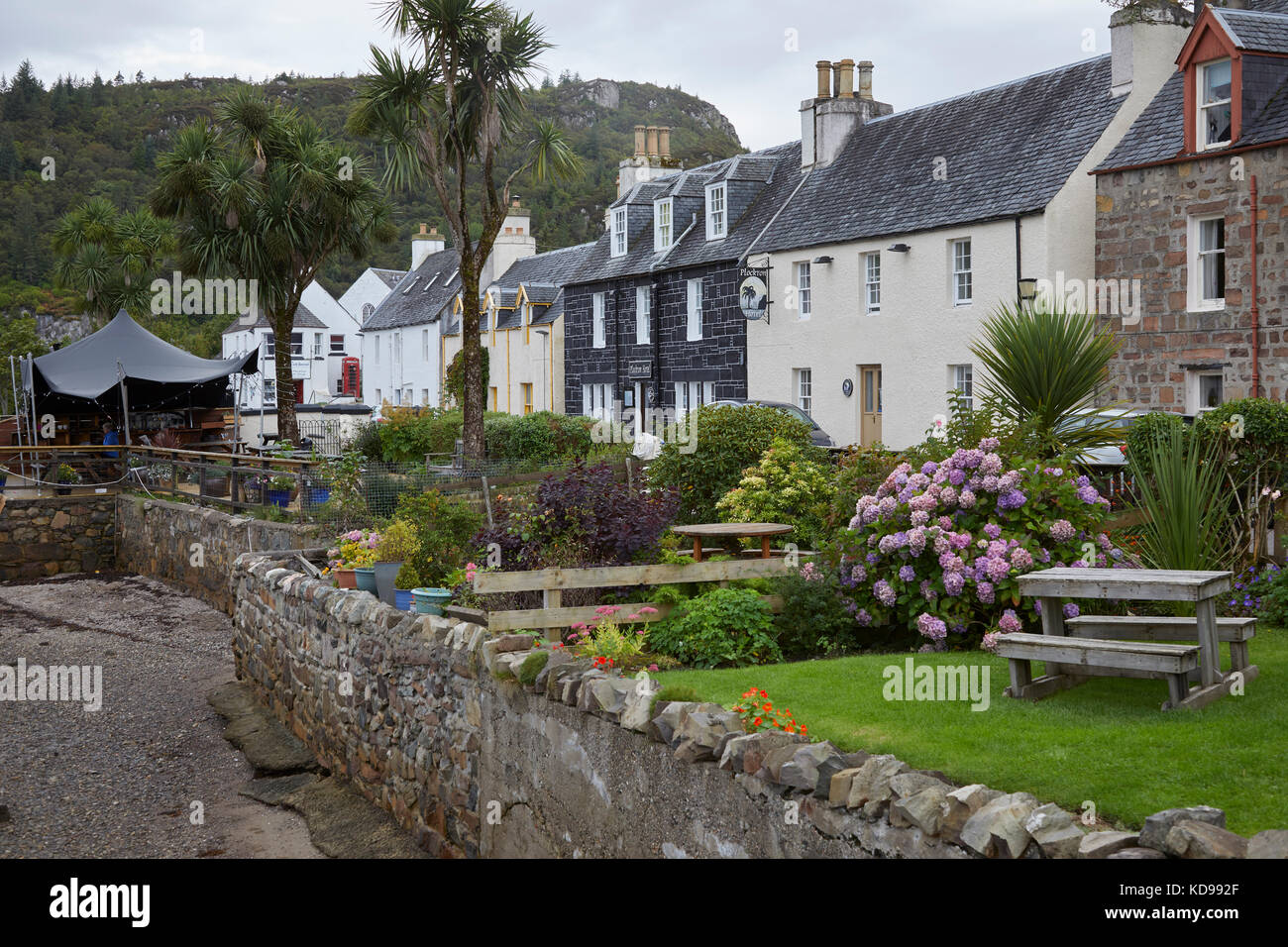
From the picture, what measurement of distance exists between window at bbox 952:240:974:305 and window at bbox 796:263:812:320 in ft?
15.6

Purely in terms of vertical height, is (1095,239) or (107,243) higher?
(107,243)

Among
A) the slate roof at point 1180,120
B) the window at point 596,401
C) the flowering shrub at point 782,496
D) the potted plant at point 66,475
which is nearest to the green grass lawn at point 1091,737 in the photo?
the flowering shrub at point 782,496

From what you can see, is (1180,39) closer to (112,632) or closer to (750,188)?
(750,188)

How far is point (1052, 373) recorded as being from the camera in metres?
10.8

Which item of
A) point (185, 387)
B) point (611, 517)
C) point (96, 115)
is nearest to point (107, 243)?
point (185, 387)

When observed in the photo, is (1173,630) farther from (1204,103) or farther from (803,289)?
(803,289)

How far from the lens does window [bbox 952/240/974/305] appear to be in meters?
23.4

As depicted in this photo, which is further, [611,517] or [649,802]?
[611,517]

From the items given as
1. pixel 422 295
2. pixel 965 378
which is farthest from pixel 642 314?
pixel 422 295

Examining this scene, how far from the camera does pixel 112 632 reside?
1792 centimetres

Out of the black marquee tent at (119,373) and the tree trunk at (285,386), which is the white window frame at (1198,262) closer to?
the black marquee tent at (119,373)

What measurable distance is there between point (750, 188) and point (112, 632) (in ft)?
65.7

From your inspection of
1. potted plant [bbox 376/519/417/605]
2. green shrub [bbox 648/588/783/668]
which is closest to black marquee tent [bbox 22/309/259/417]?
potted plant [bbox 376/519/417/605]

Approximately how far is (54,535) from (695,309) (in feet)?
53.4
